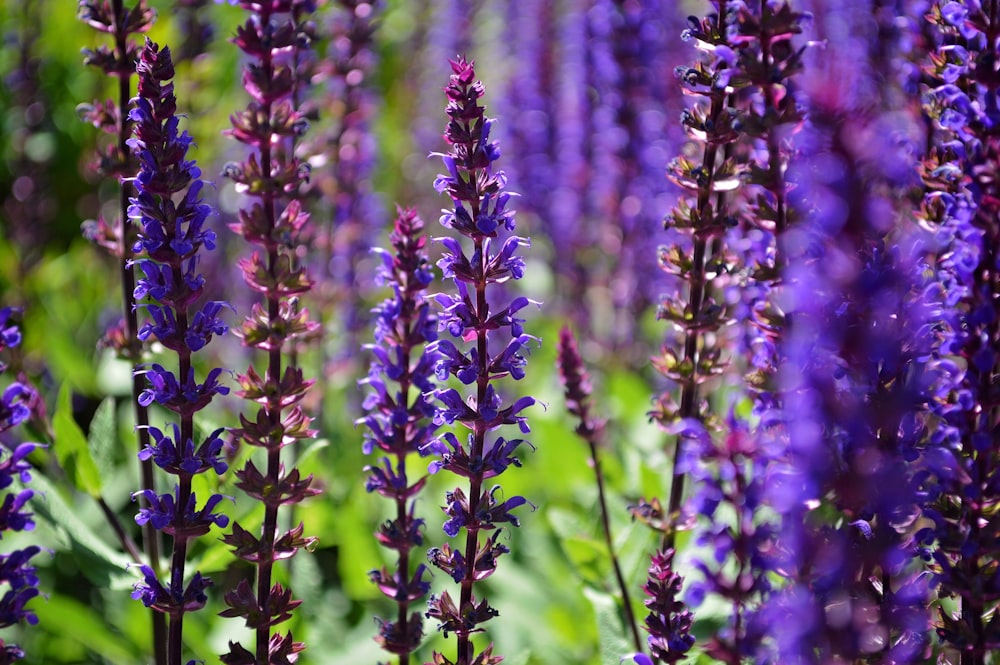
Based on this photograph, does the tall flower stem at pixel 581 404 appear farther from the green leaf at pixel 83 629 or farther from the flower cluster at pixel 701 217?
the green leaf at pixel 83 629

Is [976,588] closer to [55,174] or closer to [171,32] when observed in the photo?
[171,32]

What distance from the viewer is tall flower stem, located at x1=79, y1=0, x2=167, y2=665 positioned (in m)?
2.99

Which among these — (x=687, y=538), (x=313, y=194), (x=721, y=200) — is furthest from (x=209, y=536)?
(x=721, y=200)

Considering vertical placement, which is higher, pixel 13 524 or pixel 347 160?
pixel 347 160

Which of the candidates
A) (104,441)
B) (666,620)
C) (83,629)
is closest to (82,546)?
(104,441)

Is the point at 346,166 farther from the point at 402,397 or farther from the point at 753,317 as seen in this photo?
the point at 753,317

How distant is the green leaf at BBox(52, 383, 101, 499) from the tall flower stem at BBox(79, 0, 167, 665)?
7.1 inches

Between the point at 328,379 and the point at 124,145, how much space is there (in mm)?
2018

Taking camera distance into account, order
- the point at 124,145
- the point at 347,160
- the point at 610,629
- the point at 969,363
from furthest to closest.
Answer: the point at 347,160, the point at 124,145, the point at 610,629, the point at 969,363

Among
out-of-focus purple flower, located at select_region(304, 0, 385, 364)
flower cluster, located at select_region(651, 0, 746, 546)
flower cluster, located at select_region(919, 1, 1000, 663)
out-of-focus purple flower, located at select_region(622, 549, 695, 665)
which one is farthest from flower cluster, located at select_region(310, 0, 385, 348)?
flower cluster, located at select_region(919, 1, 1000, 663)

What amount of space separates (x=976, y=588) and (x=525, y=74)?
227 inches

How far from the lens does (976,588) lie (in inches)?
88.0

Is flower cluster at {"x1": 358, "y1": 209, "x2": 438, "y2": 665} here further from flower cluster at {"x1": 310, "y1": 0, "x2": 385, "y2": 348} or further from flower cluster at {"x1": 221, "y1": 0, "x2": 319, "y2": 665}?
flower cluster at {"x1": 310, "y1": 0, "x2": 385, "y2": 348}

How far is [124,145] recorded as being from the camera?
311cm
